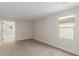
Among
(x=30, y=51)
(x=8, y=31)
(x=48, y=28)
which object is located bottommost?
(x=30, y=51)

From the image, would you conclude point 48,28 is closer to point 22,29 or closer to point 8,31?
point 22,29

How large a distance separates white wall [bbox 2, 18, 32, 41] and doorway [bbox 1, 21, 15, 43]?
319mm

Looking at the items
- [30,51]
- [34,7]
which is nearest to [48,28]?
[30,51]

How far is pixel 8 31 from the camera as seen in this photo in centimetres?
601

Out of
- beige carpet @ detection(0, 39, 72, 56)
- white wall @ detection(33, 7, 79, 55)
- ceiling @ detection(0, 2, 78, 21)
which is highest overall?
ceiling @ detection(0, 2, 78, 21)

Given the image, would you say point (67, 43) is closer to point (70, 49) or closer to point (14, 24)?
point (70, 49)

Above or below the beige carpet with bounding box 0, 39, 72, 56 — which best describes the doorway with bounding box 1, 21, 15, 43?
above

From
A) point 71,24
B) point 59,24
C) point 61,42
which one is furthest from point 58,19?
point 61,42

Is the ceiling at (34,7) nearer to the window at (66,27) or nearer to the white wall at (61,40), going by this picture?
the white wall at (61,40)

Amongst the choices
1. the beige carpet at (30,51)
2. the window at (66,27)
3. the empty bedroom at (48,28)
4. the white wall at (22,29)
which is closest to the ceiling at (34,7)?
the empty bedroom at (48,28)

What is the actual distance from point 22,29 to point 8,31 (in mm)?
1486

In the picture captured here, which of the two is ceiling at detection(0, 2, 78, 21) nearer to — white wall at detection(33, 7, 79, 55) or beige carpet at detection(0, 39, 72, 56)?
white wall at detection(33, 7, 79, 55)

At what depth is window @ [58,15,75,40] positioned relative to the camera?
11.8 feet

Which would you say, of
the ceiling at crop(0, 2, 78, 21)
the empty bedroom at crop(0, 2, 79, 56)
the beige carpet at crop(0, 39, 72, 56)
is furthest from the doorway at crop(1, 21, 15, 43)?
the ceiling at crop(0, 2, 78, 21)
